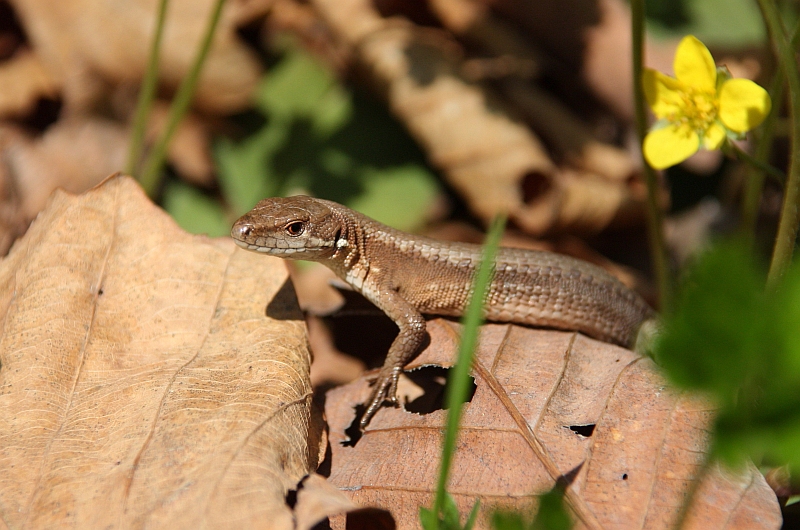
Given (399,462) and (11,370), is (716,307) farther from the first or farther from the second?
(11,370)

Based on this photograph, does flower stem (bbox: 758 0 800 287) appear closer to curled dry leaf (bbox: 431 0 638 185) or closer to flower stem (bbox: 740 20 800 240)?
flower stem (bbox: 740 20 800 240)

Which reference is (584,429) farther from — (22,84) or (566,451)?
(22,84)

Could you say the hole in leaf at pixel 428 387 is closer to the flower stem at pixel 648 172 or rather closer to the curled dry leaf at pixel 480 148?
the flower stem at pixel 648 172

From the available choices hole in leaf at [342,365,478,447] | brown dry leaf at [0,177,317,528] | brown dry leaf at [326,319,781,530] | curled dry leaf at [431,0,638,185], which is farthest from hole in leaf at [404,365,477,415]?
curled dry leaf at [431,0,638,185]

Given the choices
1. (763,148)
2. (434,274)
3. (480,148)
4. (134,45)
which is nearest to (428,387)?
(434,274)

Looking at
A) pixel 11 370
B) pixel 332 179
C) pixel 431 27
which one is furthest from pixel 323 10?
pixel 11 370

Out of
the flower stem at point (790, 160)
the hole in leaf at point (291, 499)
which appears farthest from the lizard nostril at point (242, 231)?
the flower stem at point (790, 160)
